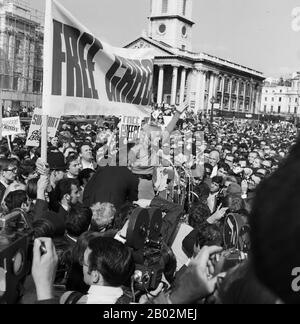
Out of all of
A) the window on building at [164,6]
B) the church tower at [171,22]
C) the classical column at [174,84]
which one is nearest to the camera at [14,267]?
the classical column at [174,84]

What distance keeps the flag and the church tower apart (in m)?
78.2

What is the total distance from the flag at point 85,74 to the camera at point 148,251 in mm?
1733

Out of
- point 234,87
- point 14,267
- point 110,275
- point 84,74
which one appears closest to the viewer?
point 14,267

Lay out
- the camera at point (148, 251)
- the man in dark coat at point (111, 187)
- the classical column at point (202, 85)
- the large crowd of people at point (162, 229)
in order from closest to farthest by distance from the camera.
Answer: the large crowd of people at point (162, 229) → the camera at point (148, 251) → the man in dark coat at point (111, 187) → the classical column at point (202, 85)

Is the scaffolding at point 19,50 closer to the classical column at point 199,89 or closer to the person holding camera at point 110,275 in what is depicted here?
the classical column at point 199,89

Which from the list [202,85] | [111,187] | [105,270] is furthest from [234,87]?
[105,270]

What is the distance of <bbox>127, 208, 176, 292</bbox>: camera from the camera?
8.39ft

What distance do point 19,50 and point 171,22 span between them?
4083cm

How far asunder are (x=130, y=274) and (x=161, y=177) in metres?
3.71

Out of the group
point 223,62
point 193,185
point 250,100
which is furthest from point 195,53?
point 193,185

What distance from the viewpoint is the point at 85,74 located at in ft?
15.4

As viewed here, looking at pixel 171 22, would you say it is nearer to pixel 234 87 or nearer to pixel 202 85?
pixel 202 85

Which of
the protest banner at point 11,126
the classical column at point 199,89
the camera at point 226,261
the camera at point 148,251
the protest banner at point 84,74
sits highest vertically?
the classical column at point 199,89

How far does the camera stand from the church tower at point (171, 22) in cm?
8144
